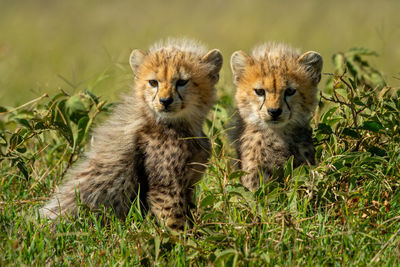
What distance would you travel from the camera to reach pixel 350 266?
263cm

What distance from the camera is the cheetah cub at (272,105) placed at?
11.8ft

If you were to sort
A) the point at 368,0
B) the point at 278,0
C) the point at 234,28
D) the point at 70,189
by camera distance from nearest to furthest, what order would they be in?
the point at 70,189 < the point at 234,28 < the point at 368,0 < the point at 278,0

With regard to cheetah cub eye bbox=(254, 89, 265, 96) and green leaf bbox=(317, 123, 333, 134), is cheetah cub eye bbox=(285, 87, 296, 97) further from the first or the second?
green leaf bbox=(317, 123, 333, 134)

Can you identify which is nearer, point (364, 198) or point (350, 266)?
point (350, 266)

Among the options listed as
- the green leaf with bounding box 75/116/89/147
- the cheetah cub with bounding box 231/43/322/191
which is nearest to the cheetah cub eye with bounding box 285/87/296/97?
the cheetah cub with bounding box 231/43/322/191

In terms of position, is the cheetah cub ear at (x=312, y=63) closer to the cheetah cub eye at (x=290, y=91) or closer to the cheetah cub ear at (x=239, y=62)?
the cheetah cub eye at (x=290, y=91)

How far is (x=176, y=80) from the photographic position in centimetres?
355

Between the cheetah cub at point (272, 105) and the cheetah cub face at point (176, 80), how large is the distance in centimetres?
24

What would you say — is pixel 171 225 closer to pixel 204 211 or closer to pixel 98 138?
pixel 204 211

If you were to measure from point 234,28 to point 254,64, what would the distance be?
8.04 m


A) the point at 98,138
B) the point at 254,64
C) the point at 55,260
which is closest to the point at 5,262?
the point at 55,260

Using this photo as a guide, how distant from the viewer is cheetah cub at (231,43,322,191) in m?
3.60

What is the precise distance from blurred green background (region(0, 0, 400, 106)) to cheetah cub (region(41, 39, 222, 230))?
12.9 ft

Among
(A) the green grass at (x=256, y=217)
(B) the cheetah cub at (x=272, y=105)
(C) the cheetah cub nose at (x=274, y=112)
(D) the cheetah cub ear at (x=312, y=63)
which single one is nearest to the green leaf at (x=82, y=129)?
(A) the green grass at (x=256, y=217)
